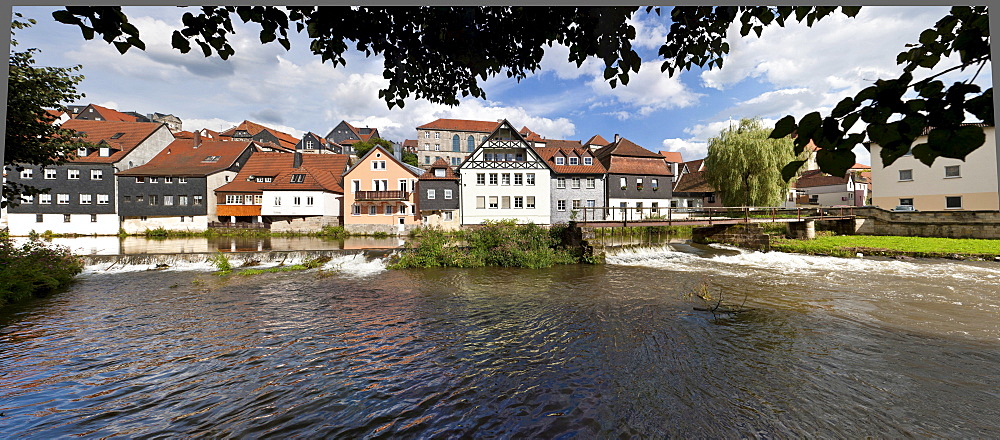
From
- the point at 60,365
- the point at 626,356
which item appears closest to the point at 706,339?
the point at 626,356

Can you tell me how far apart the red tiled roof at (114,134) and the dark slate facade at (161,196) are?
8.81 ft

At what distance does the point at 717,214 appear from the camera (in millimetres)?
35844

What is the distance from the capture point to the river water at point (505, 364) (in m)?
4.27

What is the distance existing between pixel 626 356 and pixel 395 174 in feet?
121

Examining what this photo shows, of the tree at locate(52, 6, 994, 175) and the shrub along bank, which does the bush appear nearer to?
the shrub along bank

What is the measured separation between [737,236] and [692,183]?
2543 centimetres

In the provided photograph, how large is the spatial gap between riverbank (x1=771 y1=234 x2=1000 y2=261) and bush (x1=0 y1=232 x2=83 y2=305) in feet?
99.3

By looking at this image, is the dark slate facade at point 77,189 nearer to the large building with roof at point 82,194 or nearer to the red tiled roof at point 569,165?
the large building with roof at point 82,194

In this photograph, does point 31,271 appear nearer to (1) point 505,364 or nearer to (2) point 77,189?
(1) point 505,364

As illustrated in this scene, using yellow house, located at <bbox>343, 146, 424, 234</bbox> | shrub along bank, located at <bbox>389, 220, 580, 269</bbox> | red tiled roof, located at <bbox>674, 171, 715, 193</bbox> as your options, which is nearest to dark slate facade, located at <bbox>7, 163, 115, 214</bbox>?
yellow house, located at <bbox>343, 146, 424, 234</bbox>

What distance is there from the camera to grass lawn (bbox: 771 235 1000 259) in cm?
1661

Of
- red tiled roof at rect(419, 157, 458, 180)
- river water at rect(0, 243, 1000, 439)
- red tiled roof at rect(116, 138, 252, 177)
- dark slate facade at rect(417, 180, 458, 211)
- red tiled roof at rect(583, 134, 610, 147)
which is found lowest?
river water at rect(0, 243, 1000, 439)

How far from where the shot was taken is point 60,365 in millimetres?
5934

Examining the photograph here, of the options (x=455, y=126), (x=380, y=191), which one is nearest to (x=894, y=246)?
(x=380, y=191)
